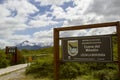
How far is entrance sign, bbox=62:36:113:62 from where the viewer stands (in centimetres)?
1007

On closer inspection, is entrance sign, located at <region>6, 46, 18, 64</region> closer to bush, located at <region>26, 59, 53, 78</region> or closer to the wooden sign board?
the wooden sign board

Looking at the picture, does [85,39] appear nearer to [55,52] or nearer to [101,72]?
[55,52]

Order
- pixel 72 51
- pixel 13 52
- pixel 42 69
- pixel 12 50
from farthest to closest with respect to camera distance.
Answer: pixel 12 50
pixel 13 52
pixel 42 69
pixel 72 51

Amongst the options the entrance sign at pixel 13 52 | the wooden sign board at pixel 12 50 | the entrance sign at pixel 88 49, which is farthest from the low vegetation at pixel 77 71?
the wooden sign board at pixel 12 50

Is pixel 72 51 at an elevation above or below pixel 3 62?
above

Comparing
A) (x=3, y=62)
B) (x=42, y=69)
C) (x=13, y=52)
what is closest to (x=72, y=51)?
(x=42, y=69)

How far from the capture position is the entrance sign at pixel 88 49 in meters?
10.1

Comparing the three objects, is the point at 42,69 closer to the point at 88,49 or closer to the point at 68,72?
the point at 68,72

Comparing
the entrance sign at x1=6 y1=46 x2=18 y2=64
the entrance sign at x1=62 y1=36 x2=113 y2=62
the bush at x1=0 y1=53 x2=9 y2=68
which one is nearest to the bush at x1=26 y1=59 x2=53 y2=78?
the entrance sign at x1=62 y1=36 x2=113 y2=62

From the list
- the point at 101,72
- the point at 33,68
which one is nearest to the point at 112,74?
the point at 101,72

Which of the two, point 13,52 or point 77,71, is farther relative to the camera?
point 13,52

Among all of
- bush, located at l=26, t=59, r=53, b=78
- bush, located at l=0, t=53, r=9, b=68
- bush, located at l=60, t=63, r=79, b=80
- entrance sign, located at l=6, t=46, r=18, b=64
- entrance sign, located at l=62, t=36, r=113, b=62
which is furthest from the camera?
entrance sign, located at l=6, t=46, r=18, b=64

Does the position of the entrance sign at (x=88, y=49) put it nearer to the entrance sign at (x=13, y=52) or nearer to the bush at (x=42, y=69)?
the bush at (x=42, y=69)

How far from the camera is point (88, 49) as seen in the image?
34.2 feet
